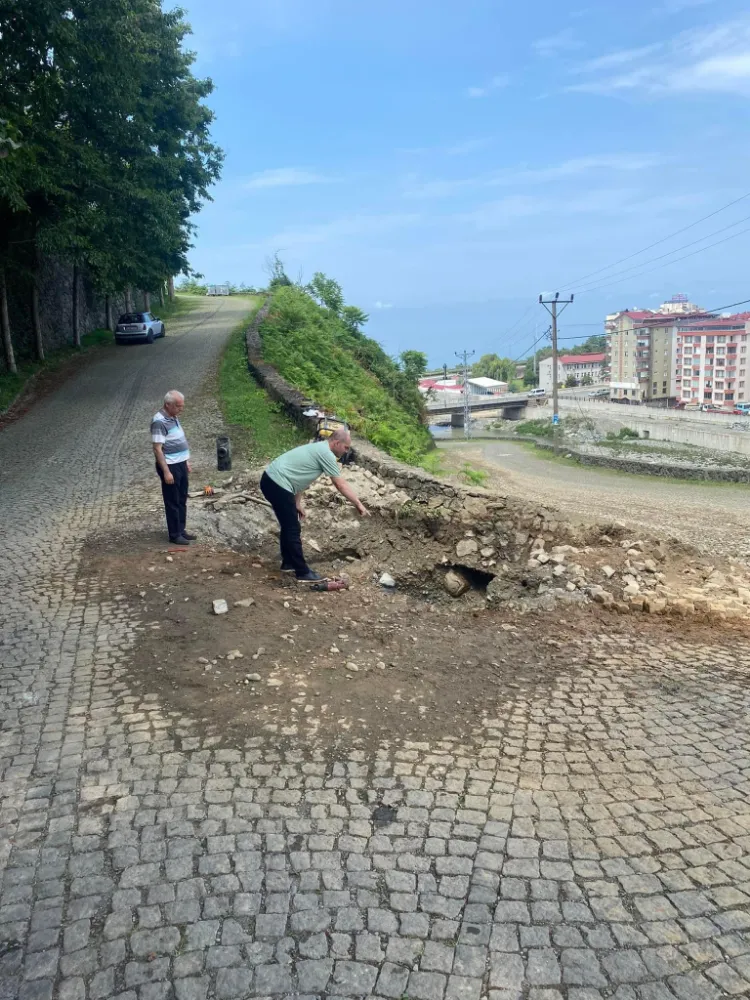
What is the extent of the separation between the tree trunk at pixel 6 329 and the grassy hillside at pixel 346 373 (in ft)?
22.8

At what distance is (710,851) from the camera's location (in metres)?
4.02

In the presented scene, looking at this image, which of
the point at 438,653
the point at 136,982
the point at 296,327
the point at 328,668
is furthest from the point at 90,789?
the point at 296,327

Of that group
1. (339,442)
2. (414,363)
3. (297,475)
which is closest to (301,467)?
(297,475)

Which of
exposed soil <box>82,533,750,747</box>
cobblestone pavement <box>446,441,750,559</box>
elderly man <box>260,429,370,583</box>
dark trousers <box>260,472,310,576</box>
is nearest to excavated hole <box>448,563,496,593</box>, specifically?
exposed soil <box>82,533,750,747</box>

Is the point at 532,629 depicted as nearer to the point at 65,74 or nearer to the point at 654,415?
the point at 65,74

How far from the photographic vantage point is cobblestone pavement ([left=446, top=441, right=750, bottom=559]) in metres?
18.3

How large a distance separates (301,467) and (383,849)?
417 cm

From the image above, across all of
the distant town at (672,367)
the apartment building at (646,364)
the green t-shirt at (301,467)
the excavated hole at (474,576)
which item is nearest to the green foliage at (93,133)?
the green t-shirt at (301,467)

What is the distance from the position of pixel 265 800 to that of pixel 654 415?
55208 millimetres

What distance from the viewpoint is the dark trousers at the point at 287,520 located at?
7551mm

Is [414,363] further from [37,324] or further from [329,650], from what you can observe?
[329,650]

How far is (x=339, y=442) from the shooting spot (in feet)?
24.4

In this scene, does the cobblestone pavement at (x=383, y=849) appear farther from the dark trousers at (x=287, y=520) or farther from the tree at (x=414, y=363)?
the tree at (x=414, y=363)

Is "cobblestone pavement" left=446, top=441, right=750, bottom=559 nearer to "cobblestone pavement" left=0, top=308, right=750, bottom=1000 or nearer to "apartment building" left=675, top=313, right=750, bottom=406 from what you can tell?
"cobblestone pavement" left=0, top=308, right=750, bottom=1000
